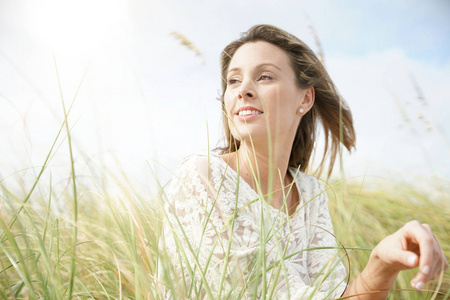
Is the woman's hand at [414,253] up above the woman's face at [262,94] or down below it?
below

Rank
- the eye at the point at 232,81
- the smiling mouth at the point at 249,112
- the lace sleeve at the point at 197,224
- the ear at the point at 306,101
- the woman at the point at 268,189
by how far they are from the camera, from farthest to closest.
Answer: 1. the ear at the point at 306,101
2. the eye at the point at 232,81
3. the smiling mouth at the point at 249,112
4. the lace sleeve at the point at 197,224
5. the woman at the point at 268,189

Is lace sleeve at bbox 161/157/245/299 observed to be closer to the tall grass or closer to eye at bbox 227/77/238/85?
the tall grass

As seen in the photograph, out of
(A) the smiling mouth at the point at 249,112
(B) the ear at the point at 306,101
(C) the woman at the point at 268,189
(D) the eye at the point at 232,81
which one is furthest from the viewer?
(B) the ear at the point at 306,101

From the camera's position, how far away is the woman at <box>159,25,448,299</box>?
904 mm

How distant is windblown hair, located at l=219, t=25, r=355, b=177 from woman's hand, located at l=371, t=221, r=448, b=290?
29.2 inches

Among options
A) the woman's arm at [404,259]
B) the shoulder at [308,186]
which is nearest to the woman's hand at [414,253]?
the woman's arm at [404,259]

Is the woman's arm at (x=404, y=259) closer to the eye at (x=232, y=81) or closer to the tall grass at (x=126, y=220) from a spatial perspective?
the tall grass at (x=126, y=220)

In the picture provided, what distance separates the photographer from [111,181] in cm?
78

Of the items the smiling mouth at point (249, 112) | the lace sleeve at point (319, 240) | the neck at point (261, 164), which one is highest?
the smiling mouth at point (249, 112)

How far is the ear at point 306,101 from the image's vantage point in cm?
149

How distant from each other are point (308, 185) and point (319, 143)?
7.0 inches

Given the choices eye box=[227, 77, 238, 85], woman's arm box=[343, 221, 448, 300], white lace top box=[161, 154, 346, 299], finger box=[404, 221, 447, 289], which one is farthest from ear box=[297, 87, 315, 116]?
finger box=[404, 221, 447, 289]

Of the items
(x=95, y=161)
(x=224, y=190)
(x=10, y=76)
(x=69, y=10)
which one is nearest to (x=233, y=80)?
(x=224, y=190)

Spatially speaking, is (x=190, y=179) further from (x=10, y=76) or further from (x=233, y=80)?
(x=10, y=76)
